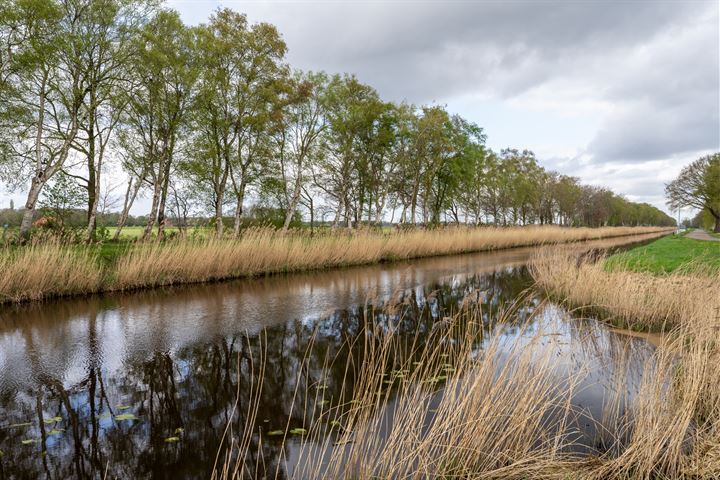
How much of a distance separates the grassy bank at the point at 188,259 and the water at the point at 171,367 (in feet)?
2.24

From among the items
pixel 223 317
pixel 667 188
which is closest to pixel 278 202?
pixel 223 317

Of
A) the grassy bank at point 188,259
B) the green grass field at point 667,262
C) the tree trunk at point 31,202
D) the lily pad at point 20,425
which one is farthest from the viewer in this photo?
the tree trunk at point 31,202

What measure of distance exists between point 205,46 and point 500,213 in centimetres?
3448

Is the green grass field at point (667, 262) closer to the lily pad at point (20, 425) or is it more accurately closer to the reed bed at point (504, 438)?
the reed bed at point (504, 438)

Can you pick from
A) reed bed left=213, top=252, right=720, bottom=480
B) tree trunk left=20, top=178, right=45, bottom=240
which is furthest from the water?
tree trunk left=20, top=178, right=45, bottom=240

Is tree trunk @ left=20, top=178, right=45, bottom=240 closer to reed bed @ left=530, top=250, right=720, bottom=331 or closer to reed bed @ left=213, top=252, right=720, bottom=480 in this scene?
reed bed @ left=213, top=252, right=720, bottom=480

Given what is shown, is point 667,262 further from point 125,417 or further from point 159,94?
point 159,94

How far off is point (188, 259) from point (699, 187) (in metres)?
50.1

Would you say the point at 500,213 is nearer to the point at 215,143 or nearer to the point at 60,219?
the point at 215,143

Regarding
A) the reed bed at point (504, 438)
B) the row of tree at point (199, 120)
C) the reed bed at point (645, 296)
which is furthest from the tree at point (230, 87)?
the reed bed at point (504, 438)

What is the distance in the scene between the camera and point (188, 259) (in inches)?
470

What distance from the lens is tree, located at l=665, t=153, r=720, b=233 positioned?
3903cm

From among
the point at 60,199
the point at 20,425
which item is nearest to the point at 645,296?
the point at 20,425

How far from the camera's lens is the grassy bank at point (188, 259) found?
29.8 ft
